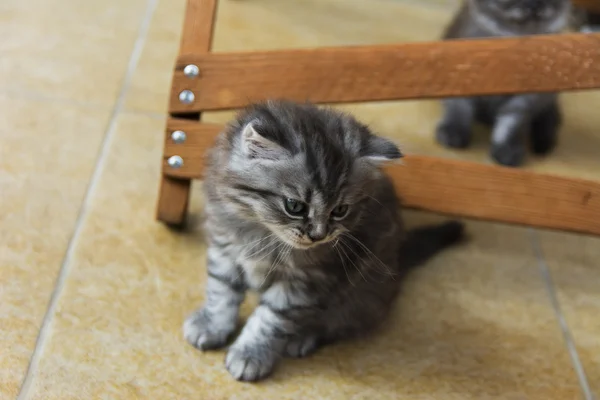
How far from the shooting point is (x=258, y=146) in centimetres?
96

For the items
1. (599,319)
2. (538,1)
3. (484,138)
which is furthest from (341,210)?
(538,1)

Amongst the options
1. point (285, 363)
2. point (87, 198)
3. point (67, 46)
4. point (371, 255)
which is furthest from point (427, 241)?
point (67, 46)

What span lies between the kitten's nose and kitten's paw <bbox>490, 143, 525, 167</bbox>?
944mm

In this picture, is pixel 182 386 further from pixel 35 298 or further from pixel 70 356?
pixel 35 298

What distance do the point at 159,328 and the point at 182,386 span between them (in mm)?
142

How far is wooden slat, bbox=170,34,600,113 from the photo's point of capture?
127cm

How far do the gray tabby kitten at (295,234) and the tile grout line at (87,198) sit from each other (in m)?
0.28

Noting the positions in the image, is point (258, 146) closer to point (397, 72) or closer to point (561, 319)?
point (397, 72)

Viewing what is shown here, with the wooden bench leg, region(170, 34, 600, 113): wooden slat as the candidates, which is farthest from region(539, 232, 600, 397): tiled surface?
the wooden bench leg

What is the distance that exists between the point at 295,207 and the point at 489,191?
530 millimetres

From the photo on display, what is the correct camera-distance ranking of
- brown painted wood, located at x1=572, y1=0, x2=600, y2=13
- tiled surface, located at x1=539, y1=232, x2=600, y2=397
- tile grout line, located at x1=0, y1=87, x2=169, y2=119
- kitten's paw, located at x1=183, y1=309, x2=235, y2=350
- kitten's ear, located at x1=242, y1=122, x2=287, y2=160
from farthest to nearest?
brown painted wood, located at x1=572, y1=0, x2=600, y2=13 < tile grout line, located at x1=0, y1=87, x2=169, y2=119 < tiled surface, located at x1=539, y1=232, x2=600, y2=397 < kitten's paw, located at x1=183, y1=309, x2=235, y2=350 < kitten's ear, located at x1=242, y1=122, x2=287, y2=160

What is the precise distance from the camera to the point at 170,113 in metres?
1.30

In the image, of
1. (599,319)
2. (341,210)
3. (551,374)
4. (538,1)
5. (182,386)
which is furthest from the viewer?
(538,1)

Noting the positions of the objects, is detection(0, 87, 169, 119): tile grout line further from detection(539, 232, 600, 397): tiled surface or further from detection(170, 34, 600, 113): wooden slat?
detection(539, 232, 600, 397): tiled surface
